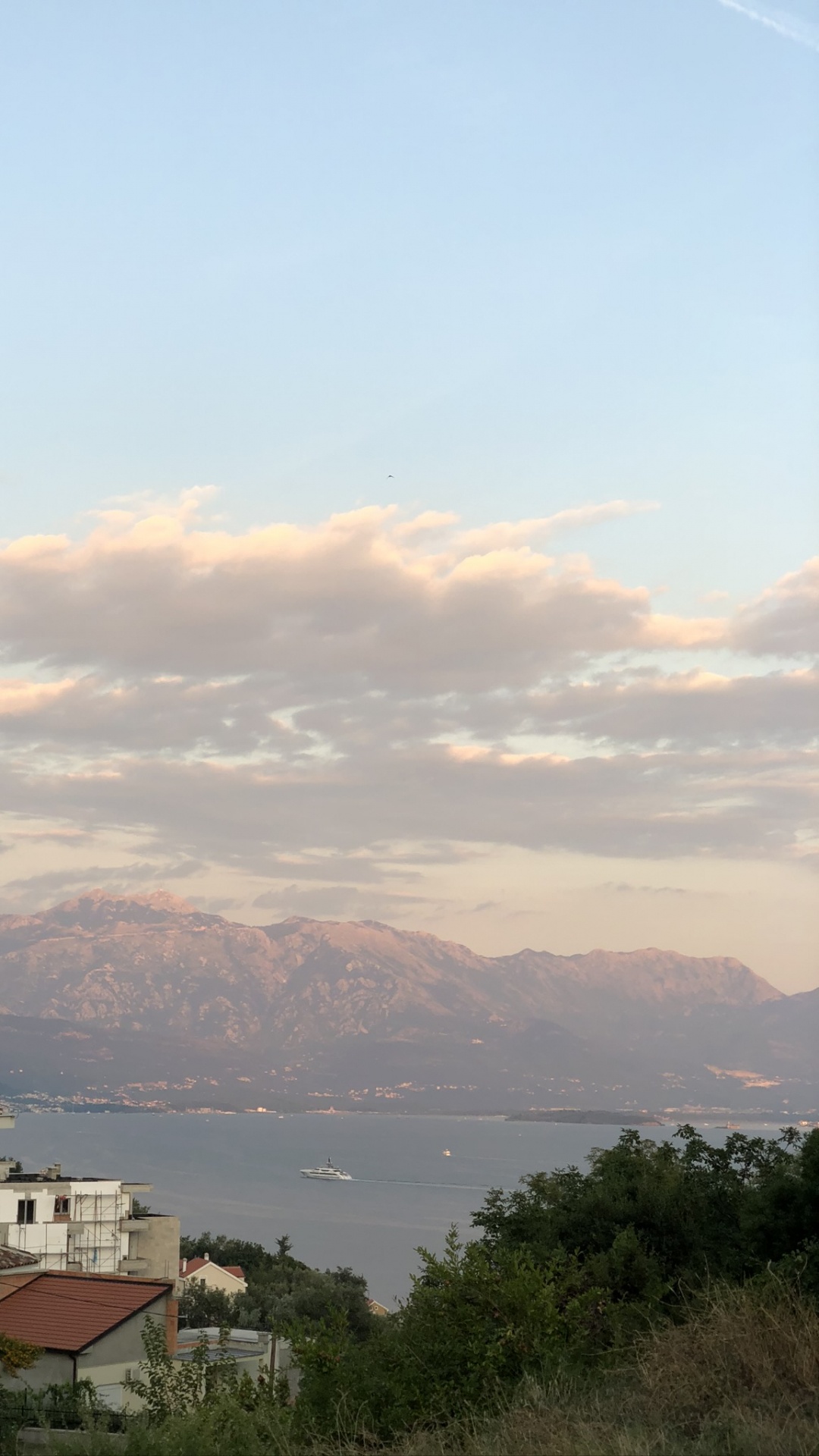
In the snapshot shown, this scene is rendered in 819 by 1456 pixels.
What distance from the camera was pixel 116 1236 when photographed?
5844 cm

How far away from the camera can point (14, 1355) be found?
25453 mm

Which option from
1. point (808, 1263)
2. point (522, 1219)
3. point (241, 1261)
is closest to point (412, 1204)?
point (241, 1261)

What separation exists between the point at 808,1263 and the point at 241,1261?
76775mm

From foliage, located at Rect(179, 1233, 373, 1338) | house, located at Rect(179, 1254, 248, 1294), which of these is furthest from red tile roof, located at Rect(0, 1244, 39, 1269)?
house, located at Rect(179, 1254, 248, 1294)

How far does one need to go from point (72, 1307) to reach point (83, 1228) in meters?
30.1

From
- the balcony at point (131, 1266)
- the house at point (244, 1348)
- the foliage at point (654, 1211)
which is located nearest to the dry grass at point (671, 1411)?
the foliage at point (654, 1211)

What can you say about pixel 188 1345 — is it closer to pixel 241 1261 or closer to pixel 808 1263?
pixel 808 1263

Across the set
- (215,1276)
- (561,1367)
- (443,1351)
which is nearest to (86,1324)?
(443,1351)

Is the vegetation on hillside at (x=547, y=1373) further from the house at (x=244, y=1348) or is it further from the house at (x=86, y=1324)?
the house at (x=244, y=1348)

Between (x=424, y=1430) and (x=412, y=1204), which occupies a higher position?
(x=424, y=1430)

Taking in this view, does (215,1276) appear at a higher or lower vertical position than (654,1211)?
lower

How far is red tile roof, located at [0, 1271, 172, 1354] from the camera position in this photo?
2795cm

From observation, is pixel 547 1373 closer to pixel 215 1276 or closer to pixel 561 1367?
pixel 561 1367

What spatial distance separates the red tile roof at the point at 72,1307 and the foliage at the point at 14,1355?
148cm
